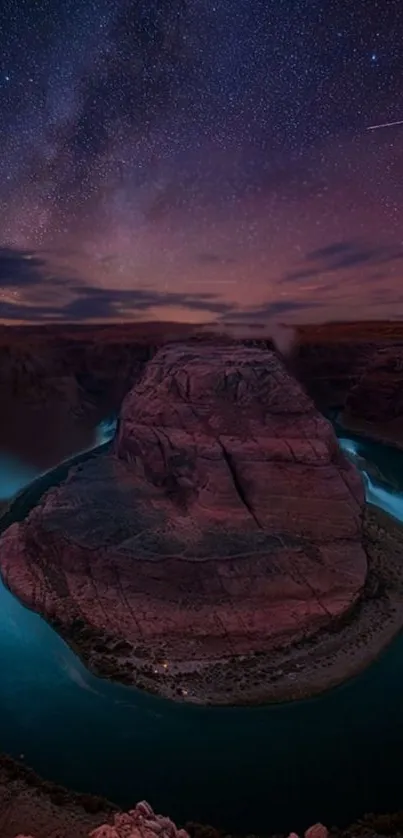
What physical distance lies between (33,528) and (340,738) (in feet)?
45.7

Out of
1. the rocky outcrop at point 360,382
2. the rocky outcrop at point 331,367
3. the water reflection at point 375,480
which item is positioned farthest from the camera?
the rocky outcrop at point 360,382

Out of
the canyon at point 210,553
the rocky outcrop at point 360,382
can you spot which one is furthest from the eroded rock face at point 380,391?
the canyon at point 210,553

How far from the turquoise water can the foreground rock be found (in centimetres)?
72

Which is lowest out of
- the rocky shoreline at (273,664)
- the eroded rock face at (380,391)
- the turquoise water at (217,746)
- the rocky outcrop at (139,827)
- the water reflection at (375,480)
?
the turquoise water at (217,746)

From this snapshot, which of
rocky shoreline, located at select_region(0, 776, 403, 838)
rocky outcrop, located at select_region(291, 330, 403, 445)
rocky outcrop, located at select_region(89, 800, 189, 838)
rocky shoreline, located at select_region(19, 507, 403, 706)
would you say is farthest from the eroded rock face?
rocky outcrop, located at select_region(89, 800, 189, 838)

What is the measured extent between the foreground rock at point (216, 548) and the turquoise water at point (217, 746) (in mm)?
716

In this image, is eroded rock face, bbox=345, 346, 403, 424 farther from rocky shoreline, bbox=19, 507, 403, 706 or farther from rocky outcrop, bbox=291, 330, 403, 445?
rocky shoreline, bbox=19, 507, 403, 706

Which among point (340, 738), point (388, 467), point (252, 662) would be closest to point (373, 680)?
point (340, 738)

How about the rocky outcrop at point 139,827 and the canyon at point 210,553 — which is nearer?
the rocky outcrop at point 139,827

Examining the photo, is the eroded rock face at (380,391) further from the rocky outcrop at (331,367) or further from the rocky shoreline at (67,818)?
the rocky shoreline at (67,818)

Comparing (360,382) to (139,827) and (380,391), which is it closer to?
(380,391)

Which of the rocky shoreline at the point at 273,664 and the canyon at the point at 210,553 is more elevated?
the canyon at the point at 210,553

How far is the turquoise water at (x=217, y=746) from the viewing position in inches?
463

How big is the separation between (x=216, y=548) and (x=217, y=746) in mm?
6274
